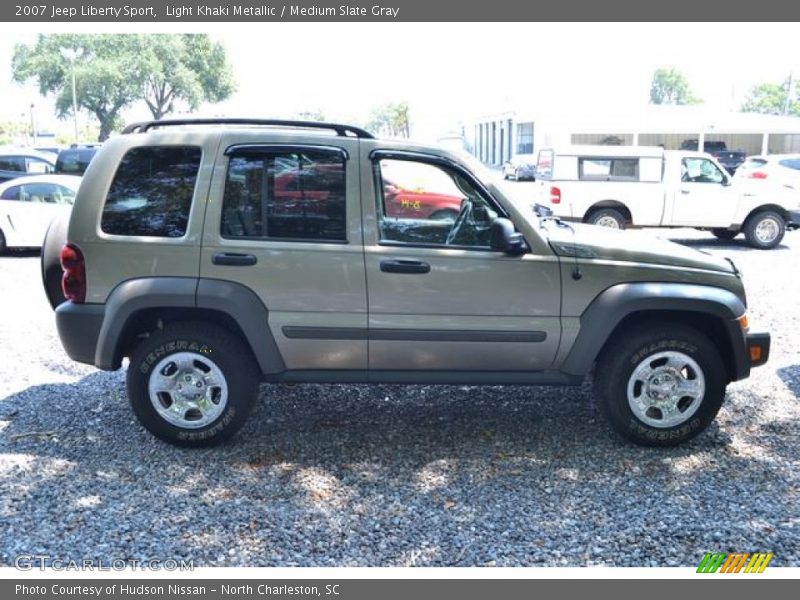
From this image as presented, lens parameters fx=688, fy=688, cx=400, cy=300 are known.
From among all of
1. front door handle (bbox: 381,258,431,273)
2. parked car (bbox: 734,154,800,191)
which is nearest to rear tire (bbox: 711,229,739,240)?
parked car (bbox: 734,154,800,191)

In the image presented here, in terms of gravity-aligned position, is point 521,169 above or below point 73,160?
below

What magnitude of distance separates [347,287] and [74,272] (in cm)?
164

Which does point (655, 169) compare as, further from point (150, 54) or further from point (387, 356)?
point (150, 54)

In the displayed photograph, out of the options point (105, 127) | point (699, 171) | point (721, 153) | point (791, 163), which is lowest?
point (699, 171)

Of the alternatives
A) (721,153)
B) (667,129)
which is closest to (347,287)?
(721,153)

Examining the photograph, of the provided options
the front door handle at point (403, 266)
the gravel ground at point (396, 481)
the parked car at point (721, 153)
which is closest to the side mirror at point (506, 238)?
the front door handle at point (403, 266)

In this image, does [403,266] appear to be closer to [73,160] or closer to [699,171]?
[699,171]

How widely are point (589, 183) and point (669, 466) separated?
926 centimetres

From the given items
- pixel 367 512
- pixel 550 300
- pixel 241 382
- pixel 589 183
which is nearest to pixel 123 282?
pixel 241 382

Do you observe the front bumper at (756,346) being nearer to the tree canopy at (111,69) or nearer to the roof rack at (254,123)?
the roof rack at (254,123)

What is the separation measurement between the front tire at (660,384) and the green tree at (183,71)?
4899 centimetres

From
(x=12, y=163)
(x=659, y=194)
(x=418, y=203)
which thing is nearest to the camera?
(x=418, y=203)

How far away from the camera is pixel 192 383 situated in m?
4.25

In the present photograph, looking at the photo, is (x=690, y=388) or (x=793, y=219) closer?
(x=690, y=388)
